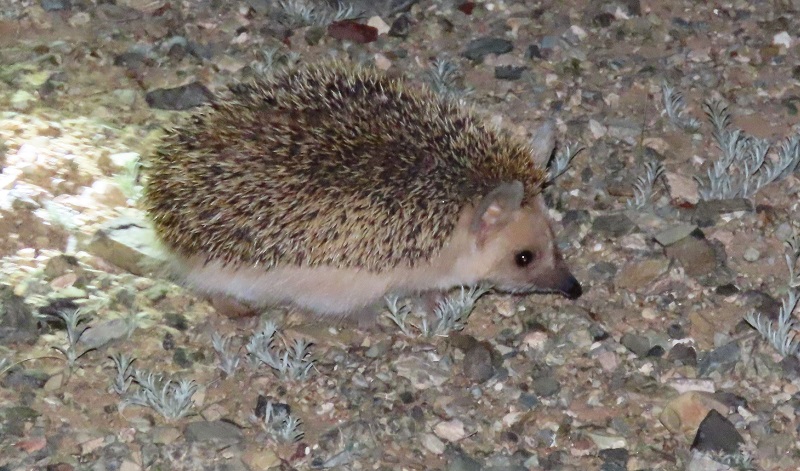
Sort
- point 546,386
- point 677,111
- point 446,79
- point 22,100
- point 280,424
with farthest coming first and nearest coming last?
point 446,79
point 677,111
point 22,100
point 546,386
point 280,424

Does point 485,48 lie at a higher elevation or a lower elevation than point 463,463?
higher

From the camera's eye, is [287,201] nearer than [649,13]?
Yes

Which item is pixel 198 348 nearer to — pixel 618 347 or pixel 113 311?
pixel 113 311

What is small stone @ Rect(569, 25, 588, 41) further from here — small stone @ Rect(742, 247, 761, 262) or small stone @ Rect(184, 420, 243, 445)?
small stone @ Rect(184, 420, 243, 445)

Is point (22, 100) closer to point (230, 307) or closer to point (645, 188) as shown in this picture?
point (230, 307)

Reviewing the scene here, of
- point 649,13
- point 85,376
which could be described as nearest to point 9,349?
point 85,376

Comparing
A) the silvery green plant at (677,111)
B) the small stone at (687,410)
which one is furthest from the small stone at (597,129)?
the small stone at (687,410)

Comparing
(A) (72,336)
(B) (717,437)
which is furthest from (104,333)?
(B) (717,437)
